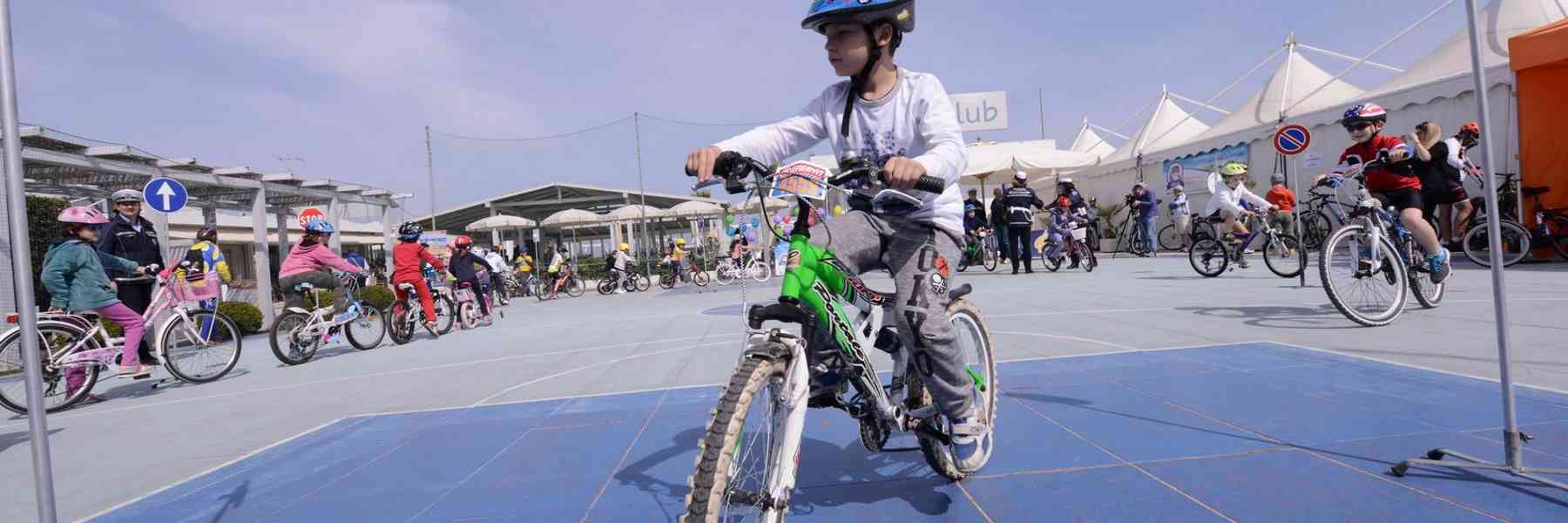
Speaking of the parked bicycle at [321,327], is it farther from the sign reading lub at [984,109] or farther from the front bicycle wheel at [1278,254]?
the sign reading lub at [984,109]

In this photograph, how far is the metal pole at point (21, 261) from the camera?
1725 mm

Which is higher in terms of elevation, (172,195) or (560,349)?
(172,195)

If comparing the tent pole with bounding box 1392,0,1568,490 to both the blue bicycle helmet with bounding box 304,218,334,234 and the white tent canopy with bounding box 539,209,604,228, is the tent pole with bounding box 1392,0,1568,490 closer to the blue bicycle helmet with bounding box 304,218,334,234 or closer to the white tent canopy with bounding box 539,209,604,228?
the blue bicycle helmet with bounding box 304,218,334,234

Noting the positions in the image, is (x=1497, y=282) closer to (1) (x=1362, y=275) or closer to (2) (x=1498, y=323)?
(2) (x=1498, y=323)

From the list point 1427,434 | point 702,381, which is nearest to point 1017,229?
point 702,381

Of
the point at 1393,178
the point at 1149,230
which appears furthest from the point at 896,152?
the point at 1149,230

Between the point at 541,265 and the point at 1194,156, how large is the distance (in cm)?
1963

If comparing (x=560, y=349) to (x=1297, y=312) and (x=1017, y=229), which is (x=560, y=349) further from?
(x=1017, y=229)

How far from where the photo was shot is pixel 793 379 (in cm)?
175

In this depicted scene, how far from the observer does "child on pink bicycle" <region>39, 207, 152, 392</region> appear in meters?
5.34

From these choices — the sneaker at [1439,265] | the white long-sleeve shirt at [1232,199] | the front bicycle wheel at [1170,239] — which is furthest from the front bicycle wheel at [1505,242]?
the front bicycle wheel at [1170,239]

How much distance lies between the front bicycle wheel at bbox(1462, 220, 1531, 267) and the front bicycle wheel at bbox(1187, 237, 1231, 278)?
234 cm

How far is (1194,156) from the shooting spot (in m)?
15.4

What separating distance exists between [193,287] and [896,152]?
6.91m
